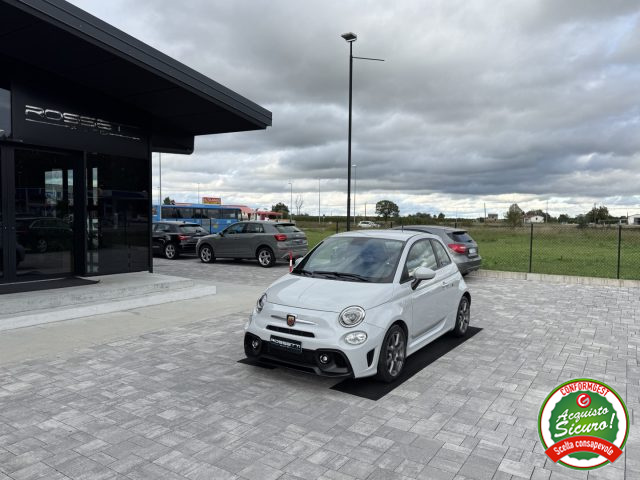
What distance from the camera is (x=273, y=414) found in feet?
13.4

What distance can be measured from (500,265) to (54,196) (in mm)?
14808

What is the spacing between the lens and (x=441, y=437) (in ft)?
12.1

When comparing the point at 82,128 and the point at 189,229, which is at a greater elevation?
the point at 82,128

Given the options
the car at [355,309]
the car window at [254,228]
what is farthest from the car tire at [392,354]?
the car window at [254,228]

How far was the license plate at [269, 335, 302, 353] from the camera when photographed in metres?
4.61

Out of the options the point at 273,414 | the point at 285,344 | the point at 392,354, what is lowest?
the point at 273,414

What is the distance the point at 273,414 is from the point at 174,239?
15.9 m

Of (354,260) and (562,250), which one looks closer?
(354,260)

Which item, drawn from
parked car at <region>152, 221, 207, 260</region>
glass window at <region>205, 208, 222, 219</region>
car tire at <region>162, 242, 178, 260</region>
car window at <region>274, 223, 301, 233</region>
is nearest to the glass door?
car window at <region>274, 223, 301, 233</region>

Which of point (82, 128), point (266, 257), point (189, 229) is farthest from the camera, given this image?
point (189, 229)

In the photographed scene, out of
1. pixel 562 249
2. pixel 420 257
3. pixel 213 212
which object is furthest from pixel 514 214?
pixel 420 257

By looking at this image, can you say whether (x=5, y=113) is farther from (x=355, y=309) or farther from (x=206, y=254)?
(x=206, y=254)

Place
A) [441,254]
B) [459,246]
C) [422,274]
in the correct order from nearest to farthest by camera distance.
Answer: [422,274], [441,254], [459,246]

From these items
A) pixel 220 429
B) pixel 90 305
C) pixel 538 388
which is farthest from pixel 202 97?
pixel 538 388
